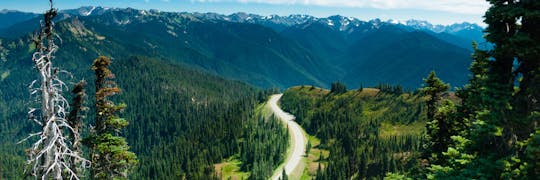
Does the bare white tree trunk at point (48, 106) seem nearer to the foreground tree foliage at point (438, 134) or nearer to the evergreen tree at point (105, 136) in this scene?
the evergreen tree at point (105, 136)

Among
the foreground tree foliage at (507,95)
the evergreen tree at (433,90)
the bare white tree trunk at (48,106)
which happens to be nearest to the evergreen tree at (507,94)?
the foreground tree foliage at (507,95)

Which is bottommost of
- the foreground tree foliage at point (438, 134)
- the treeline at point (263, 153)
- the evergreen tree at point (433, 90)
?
the treeline at point (263, 153)

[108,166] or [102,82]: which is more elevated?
[102,82]

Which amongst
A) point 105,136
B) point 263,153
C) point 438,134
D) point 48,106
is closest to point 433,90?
point 438,134

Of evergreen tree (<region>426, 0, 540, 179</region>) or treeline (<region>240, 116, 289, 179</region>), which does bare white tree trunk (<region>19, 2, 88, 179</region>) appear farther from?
treeline (<region>240, 116, 289, 179</region>)

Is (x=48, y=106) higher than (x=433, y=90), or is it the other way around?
(x=433, y=90)

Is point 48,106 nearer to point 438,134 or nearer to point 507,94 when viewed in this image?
point 507,94

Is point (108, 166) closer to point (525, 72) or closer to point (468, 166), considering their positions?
point (468, 166)

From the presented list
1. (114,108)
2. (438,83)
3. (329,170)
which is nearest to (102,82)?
(114,108)

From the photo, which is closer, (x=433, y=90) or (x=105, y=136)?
(x=105, y=136)
